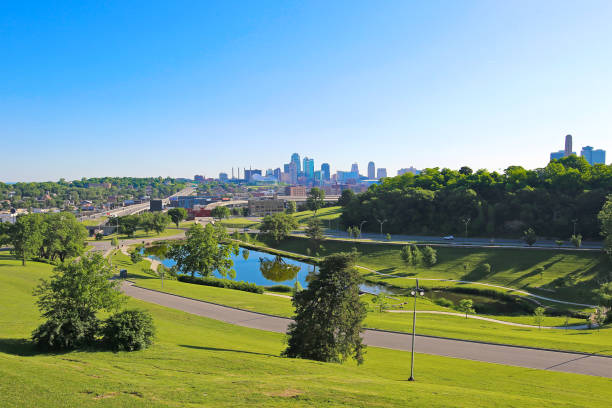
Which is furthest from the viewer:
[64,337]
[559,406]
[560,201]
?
[560,201]

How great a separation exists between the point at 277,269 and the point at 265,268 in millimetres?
2467

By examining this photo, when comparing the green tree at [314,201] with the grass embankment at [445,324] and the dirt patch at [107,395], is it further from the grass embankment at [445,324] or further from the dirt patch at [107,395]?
the dirt patch at [107,395]

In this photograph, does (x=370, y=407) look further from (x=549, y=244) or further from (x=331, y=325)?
(x=549, y=244)

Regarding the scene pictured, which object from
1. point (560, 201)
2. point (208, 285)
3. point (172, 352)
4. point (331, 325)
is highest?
point (560, 201)

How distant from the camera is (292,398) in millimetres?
13812

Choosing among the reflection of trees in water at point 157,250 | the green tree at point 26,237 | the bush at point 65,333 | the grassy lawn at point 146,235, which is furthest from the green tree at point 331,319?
the grassy lawn at point 146,235

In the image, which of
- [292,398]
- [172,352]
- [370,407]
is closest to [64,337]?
[172,352]

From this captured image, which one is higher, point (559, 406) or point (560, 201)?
point (560, 201)

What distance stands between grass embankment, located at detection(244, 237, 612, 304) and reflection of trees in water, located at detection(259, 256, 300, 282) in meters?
13.9

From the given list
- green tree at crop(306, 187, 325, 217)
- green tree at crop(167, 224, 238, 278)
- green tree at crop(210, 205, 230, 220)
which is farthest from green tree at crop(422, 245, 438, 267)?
green tree at crop(210, 205, 230, 220)

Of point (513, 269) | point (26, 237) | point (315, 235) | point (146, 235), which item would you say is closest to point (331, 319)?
point (513, 269)

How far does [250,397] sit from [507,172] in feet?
331

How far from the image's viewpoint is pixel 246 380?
1577 centimetres

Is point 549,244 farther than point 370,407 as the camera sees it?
Yes
